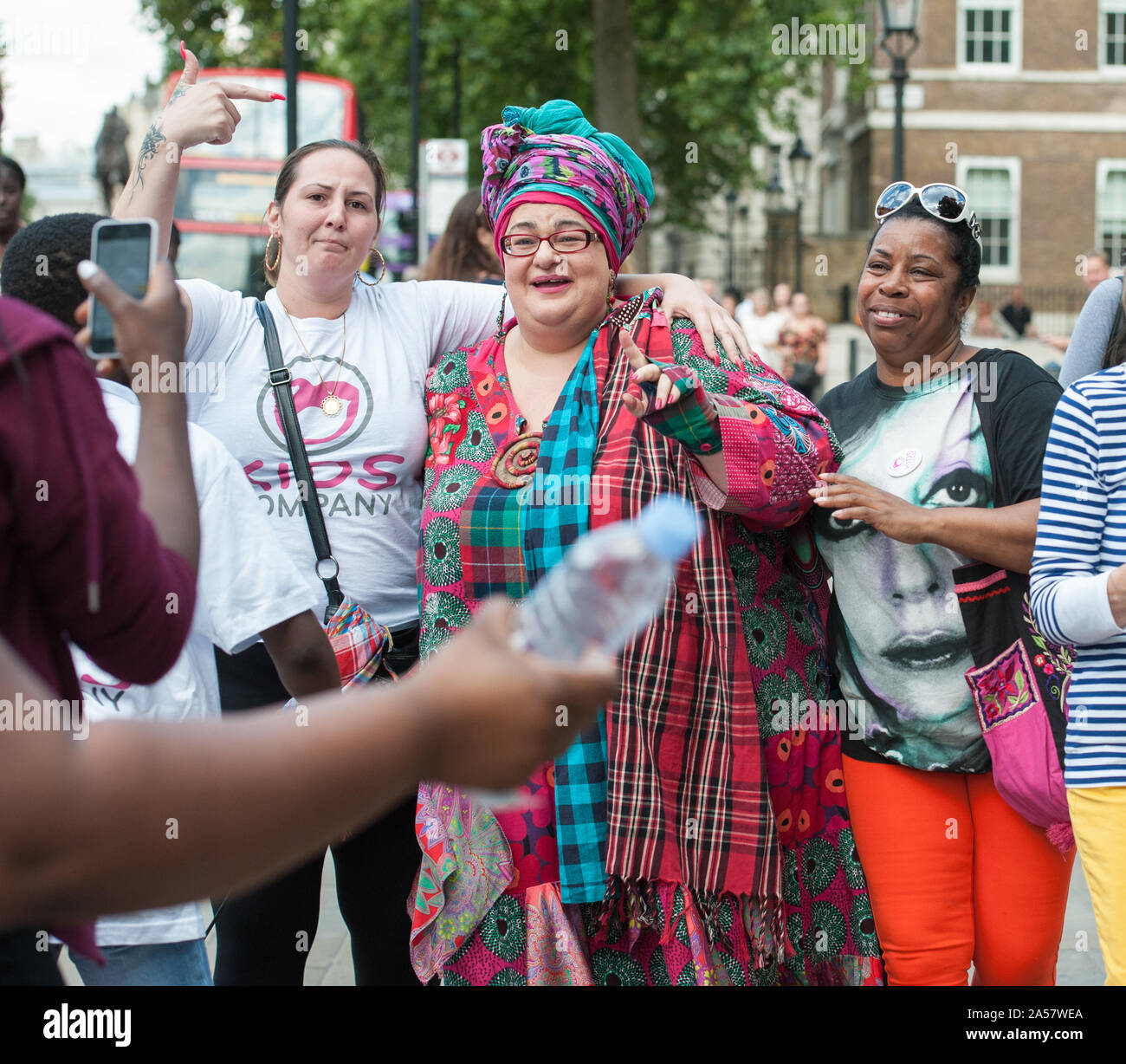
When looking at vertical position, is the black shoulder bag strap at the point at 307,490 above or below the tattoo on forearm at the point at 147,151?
below

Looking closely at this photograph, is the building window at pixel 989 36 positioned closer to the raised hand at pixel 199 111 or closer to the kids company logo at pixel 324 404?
the raised hand at pixel 199 111

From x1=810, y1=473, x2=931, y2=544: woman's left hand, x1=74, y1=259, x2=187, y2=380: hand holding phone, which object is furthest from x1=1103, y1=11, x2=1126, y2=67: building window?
x1=74, y1=259, x2=187, y2=380: hand holding phone

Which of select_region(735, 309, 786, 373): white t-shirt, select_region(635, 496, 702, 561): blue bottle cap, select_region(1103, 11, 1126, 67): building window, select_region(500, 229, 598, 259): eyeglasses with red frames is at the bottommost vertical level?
select_region(635, 496, 702, 561): blue bottle cap

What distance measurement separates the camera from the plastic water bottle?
1.12m

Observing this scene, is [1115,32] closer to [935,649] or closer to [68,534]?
[935,649]

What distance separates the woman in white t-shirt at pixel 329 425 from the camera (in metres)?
3.08

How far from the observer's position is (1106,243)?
Result: 1243 inches

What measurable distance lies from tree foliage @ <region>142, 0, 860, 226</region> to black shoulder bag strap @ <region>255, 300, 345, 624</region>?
20.3m

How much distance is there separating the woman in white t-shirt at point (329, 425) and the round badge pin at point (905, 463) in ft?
1.51

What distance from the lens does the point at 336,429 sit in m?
3.11

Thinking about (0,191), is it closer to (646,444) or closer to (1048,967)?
(646,444)

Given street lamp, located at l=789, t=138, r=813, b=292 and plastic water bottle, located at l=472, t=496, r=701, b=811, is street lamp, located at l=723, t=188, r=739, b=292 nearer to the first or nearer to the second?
street lamp, located at l=789, t=138, r=813, b=292

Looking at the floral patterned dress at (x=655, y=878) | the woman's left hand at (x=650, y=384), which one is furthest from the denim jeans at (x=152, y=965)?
the woman's left hand at (x=650, y=384)

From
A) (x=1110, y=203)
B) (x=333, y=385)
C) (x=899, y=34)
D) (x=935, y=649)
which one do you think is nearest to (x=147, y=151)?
(x=333, y=385)
